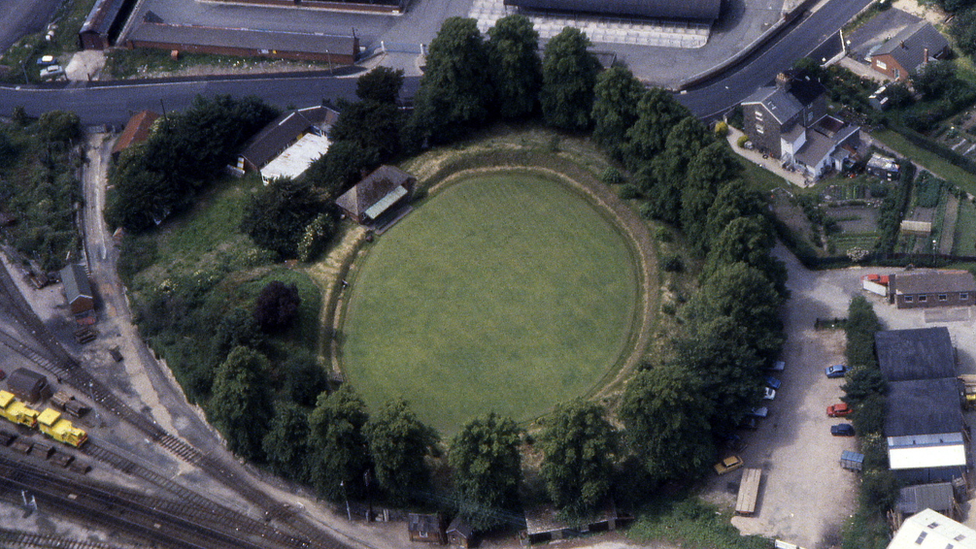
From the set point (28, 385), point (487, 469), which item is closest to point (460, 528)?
point (487, 469)

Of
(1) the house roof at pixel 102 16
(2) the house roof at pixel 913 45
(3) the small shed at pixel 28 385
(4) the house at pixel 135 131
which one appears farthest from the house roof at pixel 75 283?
(2) the house roof at pixel 913 45

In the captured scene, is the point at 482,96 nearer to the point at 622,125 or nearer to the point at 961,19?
the point at 622,125

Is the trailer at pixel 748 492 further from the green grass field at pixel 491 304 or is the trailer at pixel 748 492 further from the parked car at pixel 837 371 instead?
the green grass field at pixel 491 304

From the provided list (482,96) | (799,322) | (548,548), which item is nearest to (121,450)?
(548,548)

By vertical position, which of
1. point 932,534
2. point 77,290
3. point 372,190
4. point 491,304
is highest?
point 372,190

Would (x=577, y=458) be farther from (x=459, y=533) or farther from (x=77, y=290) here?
(x=77, y=290)

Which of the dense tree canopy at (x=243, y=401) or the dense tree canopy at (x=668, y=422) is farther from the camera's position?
the dense tree canopy at (x=243, y=401)
